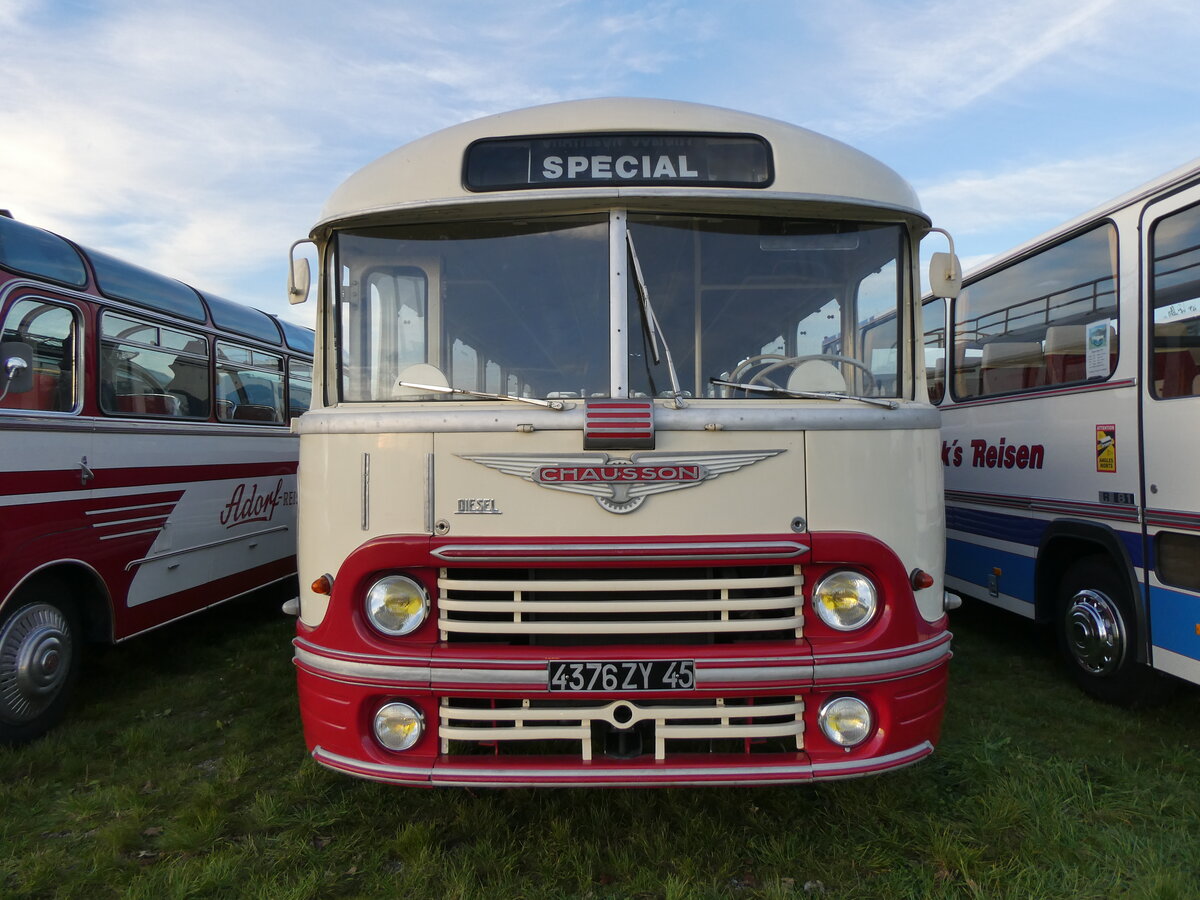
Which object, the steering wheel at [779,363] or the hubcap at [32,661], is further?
the hubcap at [32,661]

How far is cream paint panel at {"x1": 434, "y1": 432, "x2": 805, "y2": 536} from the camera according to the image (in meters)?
2.88

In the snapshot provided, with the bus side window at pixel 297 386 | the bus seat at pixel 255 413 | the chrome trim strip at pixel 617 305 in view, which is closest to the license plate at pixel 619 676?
the chrome trim strip at pixel 617 305

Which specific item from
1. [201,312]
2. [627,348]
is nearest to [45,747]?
[201,312]

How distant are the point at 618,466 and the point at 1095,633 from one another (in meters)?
3.81

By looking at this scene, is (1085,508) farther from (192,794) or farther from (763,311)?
(192,794)

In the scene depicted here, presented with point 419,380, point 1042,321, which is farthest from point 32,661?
point 1042,321

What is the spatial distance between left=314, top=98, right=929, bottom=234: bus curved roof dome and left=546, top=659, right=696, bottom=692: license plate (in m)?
1.81

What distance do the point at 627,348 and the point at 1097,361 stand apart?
3.53m

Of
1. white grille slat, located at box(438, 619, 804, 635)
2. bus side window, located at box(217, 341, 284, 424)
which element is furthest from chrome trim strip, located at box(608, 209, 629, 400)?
bus side window, located at box(217, 341, 284, 424)

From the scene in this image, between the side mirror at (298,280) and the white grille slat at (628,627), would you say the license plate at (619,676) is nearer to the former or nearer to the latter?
the white grille slat at (628,627)

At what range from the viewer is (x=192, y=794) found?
3.72 meters

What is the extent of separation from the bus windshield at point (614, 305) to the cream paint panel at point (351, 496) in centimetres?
28

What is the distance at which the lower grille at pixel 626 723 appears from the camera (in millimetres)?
2779

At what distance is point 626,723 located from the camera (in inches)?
109
